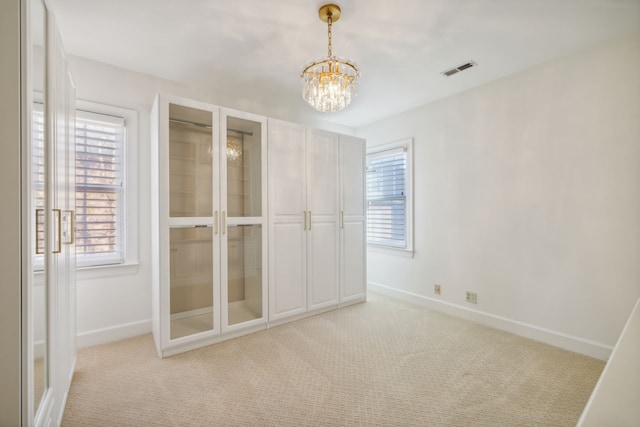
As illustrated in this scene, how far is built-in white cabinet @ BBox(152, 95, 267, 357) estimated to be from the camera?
257 cm

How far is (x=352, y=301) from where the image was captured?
3.94 m

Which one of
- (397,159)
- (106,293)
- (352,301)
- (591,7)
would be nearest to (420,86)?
(397,159)

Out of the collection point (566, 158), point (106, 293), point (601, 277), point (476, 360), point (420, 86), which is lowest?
point (476, 360)

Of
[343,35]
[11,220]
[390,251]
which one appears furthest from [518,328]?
[11,220]

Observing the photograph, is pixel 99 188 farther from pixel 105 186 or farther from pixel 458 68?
pixel 458 68

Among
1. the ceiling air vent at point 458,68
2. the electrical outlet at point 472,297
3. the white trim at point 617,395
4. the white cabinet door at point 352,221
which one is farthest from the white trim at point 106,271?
the ceiling air vent at point 458,68

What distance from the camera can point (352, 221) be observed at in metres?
3.97

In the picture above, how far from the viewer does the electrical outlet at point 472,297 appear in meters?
3.40

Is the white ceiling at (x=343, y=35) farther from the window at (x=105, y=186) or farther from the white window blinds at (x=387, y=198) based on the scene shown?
the white window blinds at (x=387, y=198)

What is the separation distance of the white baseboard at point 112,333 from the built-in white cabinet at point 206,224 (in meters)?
0.30

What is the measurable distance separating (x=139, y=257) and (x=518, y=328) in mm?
3911

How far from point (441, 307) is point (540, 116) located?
2334 millimetres

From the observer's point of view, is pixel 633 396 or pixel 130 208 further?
pixel 130 208

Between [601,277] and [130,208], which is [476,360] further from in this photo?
[130,208]
